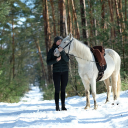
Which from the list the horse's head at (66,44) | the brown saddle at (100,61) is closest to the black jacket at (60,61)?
the horse's head at (66,44)

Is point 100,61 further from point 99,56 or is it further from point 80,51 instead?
point 80,51

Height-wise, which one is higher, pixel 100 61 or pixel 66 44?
pixel 66 44

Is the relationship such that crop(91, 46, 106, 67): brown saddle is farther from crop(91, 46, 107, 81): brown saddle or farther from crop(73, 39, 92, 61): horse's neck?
crop(73, 39, 92, 61): horse's neck

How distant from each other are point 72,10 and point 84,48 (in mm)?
14297

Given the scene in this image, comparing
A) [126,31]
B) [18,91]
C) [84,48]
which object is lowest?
[18,91]

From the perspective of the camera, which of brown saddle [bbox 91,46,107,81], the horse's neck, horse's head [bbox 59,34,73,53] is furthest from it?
brown saddle [bbox 91,46,107,81]

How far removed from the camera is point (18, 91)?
1432 cm

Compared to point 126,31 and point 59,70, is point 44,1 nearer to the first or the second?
point 126,31

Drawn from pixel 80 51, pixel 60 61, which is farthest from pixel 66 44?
pixel 60 61

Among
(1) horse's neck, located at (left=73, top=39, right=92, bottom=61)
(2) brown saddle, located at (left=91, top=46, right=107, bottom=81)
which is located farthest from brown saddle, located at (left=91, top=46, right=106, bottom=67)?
(1) horse's neck, located at (left=73, top=39, right=92, bottom=61)

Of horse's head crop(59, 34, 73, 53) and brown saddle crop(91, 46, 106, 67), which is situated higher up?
horse's head crop(59, 34, 73, 53)

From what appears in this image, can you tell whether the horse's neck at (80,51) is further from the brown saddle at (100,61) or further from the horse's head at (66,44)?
the brown saddle at (100,61)

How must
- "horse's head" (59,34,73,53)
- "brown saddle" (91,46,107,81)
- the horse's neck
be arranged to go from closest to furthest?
"horse's head" (59,34,73,53)
the horse's neck
"brown saddle" (91,46,107,81)

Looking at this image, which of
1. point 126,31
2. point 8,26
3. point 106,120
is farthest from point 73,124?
point 8,26
